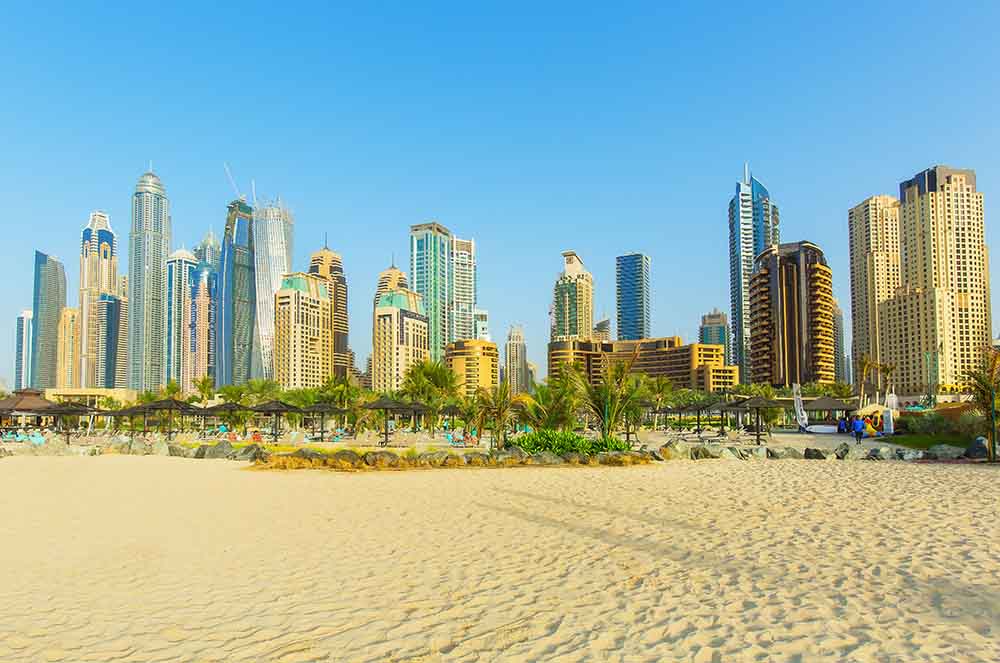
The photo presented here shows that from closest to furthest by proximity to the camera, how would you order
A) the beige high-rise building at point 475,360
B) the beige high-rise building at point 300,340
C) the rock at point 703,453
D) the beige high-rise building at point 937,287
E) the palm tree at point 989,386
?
1. the palm tree at point 989,386
2. the rock at point 703,453
3. the beige high-rise building at point 937,287
4. the beige high-rise building at point 300,340
5. the beige high-rise building at point 475,360

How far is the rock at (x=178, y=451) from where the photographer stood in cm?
2508

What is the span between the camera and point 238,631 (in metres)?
5.12

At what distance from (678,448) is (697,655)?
17.8 metres

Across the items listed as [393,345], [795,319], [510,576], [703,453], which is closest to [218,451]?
[703,453]

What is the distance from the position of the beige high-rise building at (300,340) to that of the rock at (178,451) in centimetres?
13841

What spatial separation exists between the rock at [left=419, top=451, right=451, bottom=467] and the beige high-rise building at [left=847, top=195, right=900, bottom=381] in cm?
13767

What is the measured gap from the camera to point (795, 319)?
120438 mm

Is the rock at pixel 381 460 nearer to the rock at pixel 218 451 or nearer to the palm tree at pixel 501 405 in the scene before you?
the palm tree at pixel 501 405

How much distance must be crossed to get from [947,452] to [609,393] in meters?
9.99

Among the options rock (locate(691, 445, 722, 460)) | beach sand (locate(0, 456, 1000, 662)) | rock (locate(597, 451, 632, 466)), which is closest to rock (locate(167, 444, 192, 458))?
beach sand (locate(0, 456, 1000, 662))

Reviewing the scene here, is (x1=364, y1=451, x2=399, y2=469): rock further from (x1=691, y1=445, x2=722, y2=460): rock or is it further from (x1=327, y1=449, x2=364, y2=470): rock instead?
(x1=691, y1=445, x2=722, y2=460): rock

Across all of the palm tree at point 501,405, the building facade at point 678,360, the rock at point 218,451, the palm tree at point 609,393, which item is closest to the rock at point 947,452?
the palm tree at point 609,393

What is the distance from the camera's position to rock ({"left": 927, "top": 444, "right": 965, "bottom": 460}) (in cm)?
1923

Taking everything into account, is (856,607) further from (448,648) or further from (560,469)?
(560,469)
